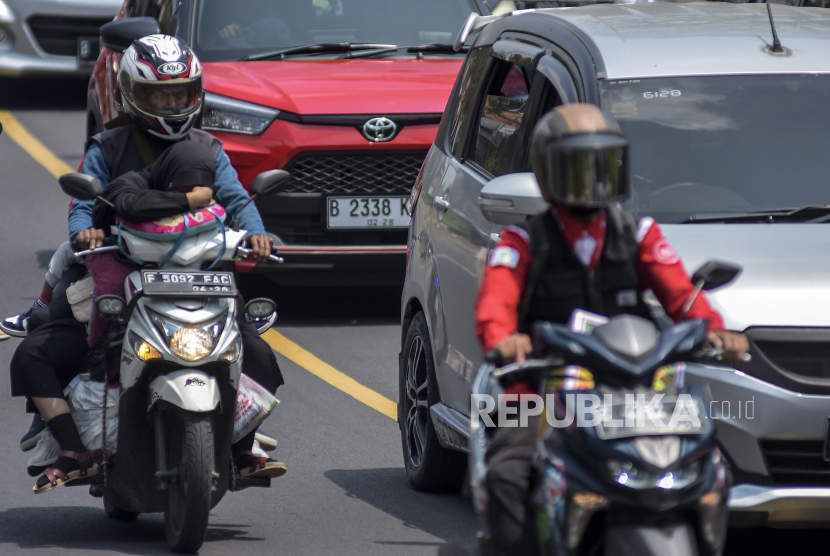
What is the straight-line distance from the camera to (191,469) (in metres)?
4.96

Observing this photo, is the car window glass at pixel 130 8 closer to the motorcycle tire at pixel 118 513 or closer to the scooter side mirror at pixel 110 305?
the motorcycle tire at pixel 118 513

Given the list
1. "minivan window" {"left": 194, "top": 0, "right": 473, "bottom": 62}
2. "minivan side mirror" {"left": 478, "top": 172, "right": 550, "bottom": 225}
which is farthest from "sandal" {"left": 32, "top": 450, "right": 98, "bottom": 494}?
"minivan window" {"left": 194, "top": 0, "right": 473, "bottom": 62}

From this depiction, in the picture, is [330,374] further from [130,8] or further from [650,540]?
[650,540]

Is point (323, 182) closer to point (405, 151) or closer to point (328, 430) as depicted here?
point (405, 151)

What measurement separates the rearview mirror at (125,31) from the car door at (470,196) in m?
2.72

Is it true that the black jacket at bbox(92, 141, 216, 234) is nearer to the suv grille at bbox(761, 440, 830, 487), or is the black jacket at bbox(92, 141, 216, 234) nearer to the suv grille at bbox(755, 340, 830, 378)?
the suv grille at bbox(755, 340, 830, 378)

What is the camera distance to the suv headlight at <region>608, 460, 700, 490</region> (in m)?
3.10

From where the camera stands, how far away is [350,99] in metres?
9.11

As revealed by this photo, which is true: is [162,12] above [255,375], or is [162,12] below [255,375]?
above

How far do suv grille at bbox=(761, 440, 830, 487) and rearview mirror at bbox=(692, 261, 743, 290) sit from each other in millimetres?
862

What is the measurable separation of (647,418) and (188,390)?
2.22 metres

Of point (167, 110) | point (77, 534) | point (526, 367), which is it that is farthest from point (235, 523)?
point (526, 367)

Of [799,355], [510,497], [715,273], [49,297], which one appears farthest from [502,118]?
[510,497]

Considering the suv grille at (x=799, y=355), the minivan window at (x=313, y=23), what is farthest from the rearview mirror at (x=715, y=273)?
the minivan window at (x=313, y=23)
